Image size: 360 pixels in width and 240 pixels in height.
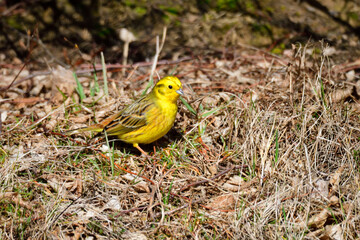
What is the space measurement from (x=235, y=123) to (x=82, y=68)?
308 centimetres

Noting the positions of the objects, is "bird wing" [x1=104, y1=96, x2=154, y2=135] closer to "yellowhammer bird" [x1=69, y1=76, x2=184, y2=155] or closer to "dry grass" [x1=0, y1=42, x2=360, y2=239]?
"yellowhammer bird" [x1=69, y1=76, x2=184, y2=155]

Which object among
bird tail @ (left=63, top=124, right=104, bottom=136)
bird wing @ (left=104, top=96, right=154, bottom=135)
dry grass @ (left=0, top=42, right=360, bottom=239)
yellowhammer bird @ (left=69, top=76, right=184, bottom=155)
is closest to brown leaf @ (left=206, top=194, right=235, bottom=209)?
dry grass @ (left=0, top=42, right=360, bottom=239)

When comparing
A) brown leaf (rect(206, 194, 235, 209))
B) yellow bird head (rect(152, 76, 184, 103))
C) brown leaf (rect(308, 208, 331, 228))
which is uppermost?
yellow bird head (rect(152, 76, 184, 103))

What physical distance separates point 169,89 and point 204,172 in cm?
95

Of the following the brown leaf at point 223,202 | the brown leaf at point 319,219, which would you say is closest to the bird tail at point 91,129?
the brown leaf at point 223,202

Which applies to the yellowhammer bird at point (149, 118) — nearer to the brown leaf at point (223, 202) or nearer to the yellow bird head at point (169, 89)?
the yellow bird head at point (169, 89)

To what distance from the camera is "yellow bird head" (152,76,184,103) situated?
3.98m

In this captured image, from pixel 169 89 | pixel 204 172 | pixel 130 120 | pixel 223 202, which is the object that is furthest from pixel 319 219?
pixel 130 120

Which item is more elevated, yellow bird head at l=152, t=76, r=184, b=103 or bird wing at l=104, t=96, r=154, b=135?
yellow bird head at l=152, t=76, r=184, b=103

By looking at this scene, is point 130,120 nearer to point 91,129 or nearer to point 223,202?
point 91,129

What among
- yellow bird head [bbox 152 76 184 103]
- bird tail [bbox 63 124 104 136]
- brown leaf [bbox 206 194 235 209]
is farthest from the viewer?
bird tail [bbox 63 124 104 136]

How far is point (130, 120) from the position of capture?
417 cm

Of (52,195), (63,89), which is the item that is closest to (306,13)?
(63,89)

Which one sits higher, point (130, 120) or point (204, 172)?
point (130, 120)
